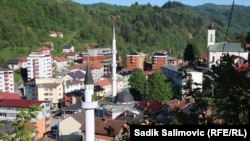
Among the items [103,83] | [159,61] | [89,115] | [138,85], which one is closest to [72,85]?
[103,83]

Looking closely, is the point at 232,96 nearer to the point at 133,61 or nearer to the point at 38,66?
the point at 38,66

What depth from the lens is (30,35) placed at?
2378 centimetres

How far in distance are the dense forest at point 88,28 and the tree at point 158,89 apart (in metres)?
8.92

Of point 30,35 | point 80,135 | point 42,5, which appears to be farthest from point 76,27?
point 80,135

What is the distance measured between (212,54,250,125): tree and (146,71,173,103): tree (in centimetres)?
1012

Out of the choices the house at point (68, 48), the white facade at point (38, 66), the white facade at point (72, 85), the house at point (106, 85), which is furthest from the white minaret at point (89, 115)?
the house at point (68, 48)

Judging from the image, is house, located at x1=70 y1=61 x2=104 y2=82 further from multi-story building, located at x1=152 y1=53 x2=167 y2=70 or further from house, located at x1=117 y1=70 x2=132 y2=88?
multi-story building, located at x1=152 y1=53 x2=167 y2=70

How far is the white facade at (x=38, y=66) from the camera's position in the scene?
685 inches

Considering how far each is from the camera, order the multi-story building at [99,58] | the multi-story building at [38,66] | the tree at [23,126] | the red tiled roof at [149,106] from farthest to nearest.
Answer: the multi-story building at [99,58], the multi-story building at [38,66], the red tiled roof at [149,106], the tree at [23,126]

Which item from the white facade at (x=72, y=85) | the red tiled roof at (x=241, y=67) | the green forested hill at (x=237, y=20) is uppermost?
the green forested hill at (x=237, y=20)

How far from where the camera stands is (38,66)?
1748 cm

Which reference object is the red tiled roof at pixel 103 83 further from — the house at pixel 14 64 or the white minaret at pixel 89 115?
the white minaret at pixel 89 115

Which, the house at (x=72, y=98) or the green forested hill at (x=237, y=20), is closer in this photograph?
the green forested hill at (x=237, y=20)

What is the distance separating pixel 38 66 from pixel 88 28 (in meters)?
10.1
